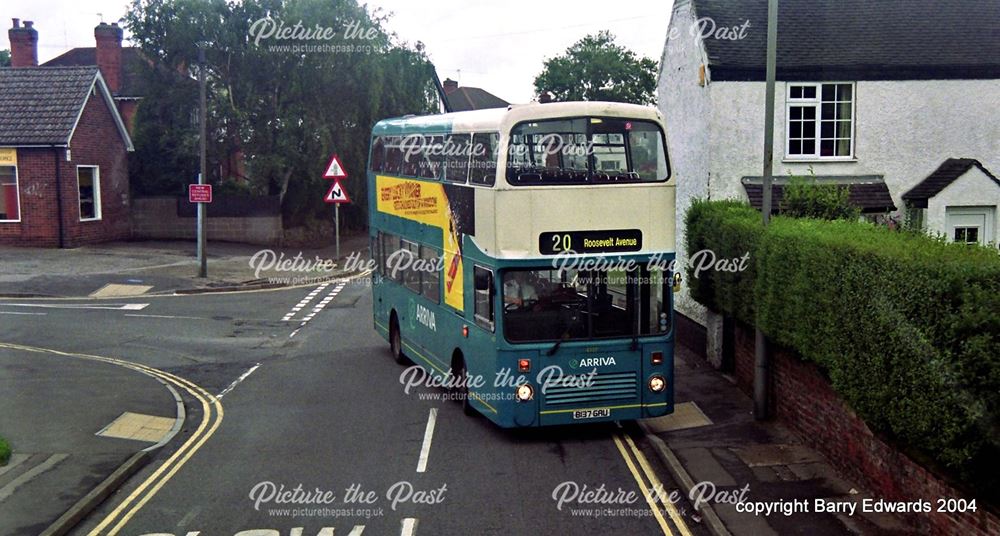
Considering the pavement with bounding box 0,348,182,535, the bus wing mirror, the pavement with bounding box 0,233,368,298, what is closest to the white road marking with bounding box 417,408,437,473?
the bus wing mirror

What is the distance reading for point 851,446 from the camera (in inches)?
434

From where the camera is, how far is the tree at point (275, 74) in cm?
3725

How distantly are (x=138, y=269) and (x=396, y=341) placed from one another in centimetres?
1479

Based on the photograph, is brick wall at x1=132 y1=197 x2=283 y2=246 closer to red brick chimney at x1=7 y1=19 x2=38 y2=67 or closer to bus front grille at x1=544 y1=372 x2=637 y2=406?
red brick chimney at x1=7 y1=19 x2=38 y2=67

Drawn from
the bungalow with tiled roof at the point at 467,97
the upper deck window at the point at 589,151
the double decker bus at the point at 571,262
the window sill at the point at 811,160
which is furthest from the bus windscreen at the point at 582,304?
the bungalow with tiled roof at the point at 467,97

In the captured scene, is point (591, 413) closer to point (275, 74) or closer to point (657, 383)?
A: point (657, 383)

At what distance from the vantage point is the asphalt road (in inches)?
401

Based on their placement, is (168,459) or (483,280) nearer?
(168,459)

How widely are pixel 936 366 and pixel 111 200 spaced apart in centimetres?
3468

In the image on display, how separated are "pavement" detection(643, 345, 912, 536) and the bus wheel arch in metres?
2.61

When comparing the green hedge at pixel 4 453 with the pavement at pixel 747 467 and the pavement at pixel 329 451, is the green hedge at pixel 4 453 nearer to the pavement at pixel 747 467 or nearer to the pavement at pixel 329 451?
the pavement at pixel 329 451

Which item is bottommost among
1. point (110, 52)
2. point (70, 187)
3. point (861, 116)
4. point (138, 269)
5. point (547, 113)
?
point (138, 269)

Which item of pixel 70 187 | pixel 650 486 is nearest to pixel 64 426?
pixel 650 486

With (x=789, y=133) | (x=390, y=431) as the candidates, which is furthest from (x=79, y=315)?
(x=789, y=133)
